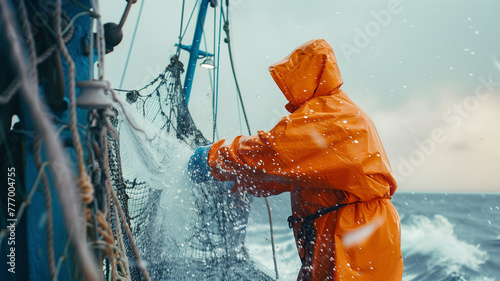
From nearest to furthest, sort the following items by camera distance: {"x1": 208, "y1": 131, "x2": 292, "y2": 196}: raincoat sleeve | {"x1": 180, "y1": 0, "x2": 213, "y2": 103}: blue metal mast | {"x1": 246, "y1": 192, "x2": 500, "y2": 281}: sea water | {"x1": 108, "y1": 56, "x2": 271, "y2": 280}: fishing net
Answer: {"x1": 208, "y1": 131, "x2": 292, "y2": 196}: raincoat sleeve
{"x1": 108, "y1": 56, "x2": 271, "y2": 280}: fishing net
{"x1": 180, "y1": 0, "x2": 213, "y2": 103}: blue metal mast
{"x1": 246, "y1": 192, "x2": 500, "y2": 281}: sea water

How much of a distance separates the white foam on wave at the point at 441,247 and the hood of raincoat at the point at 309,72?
6694 mm

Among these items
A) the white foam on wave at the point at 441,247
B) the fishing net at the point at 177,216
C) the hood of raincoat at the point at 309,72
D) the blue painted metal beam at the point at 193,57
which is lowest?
the white foam on wave at the point at 441,247

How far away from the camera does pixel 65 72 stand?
3.83 ft

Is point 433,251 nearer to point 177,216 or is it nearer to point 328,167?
point 177,216

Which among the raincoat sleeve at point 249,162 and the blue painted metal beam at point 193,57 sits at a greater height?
the blue painted metal beam at point 193,57

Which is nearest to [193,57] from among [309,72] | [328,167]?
[309,72]

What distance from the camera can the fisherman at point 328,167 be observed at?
6.06 feet

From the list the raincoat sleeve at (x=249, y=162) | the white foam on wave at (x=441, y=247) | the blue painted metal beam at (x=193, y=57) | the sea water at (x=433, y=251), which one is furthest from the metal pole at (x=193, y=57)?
the white foam on wave at (x=441, y=247)

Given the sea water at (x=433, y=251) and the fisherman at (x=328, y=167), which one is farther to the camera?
the sea water at (x=433, y=251)

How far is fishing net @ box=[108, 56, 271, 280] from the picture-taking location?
2.54 m

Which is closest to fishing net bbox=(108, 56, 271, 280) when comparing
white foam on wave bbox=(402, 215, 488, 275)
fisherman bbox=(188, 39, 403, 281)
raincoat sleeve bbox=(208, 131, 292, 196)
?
raincoat sleeve bbox=(208, 131, 292, 196)

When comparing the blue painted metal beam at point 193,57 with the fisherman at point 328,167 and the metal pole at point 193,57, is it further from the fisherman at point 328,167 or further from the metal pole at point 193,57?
the fisherman at point 328,167

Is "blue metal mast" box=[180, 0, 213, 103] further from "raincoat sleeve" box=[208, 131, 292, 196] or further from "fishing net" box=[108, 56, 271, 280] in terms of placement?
"raincoat sleeve" box=[208, 131, 292, 196]

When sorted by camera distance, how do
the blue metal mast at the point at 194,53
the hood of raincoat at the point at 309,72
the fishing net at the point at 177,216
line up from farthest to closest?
the blue metal mast at the point at 194,53 → the fishing net at the point at 177,216 → the hood of raincoat at the point at 309,72
